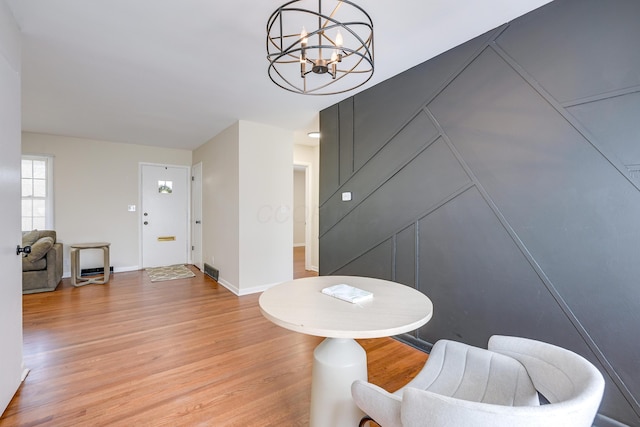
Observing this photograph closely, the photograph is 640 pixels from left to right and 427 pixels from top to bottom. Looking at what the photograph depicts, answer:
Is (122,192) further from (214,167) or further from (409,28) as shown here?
(409,28)

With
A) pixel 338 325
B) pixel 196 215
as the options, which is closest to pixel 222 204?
pixel 196 215

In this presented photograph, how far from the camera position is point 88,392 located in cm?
189

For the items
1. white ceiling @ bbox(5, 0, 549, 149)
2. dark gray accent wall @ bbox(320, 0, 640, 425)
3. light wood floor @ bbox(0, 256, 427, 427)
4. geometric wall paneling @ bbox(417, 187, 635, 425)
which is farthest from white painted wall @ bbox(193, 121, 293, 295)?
geometric wall paneling @ bbox(417, 187, 635, 425)

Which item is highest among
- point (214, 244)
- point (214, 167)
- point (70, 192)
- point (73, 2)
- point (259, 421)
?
point (73, 2)

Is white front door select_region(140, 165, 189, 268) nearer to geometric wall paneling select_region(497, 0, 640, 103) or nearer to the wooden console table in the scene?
the wooden console table

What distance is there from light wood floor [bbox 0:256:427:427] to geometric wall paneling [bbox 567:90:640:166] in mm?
1834

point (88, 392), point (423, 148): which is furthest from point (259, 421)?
point (423, 148)

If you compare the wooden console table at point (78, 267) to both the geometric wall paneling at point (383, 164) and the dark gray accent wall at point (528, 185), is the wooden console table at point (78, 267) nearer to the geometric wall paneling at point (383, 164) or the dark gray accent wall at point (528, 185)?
the geometric wall paneling at point (383, 164)

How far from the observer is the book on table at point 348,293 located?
55.7 inches

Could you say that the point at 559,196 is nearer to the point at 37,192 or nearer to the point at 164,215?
the point at 164,215

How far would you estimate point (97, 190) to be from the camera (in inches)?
202

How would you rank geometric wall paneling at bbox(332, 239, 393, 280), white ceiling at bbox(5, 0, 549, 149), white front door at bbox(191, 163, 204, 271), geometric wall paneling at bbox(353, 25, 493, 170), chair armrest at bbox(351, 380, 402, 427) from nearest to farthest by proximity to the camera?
chair armrest at bbox(351, 380, 402, 427)
white ceiling at bbox(5, 0, 549, 149)
geometric wall paneling at bbox(353, 25, 493, 170)
geometric wall paneling at bbox(332, 239, 393, 280)
white front door at bbox(191, 163, 204, 271)

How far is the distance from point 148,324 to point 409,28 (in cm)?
350

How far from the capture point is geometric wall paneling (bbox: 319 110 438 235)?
243 centimetres
